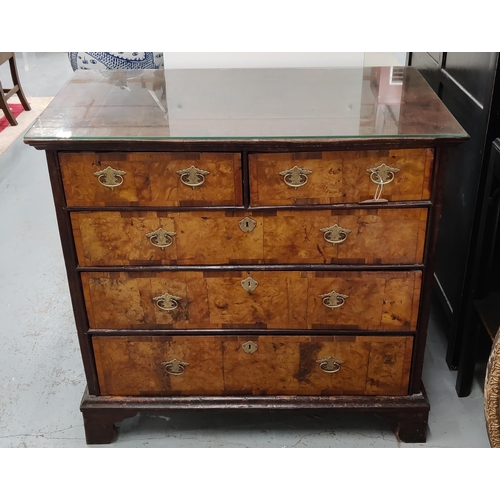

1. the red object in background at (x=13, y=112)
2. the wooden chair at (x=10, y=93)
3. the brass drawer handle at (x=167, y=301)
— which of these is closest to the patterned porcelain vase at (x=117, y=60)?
the brass drawer handle at (x=167, y=301)

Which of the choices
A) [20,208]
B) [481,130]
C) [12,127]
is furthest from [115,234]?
[12,127]

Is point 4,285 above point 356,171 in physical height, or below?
below

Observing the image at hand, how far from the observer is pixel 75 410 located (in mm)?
2504

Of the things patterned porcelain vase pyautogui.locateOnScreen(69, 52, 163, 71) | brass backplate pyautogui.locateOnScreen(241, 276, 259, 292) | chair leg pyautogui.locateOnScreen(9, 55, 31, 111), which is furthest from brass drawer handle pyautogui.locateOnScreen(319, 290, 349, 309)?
chair leg pyautogui.locateOnScreen(9, 55, 31, 111)

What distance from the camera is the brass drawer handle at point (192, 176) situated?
191 cm

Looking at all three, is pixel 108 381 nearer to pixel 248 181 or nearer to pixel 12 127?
pixel 248 181

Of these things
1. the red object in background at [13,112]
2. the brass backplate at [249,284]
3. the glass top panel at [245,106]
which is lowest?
the red object in background at [13,112]

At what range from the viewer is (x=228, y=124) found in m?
1.92

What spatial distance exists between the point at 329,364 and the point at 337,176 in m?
0.67

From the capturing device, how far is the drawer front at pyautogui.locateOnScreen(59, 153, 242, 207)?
1899 millimetres

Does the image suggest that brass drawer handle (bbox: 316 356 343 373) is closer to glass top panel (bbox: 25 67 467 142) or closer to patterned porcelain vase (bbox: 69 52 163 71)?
glass top panel (bbox: 25 67 467 142)

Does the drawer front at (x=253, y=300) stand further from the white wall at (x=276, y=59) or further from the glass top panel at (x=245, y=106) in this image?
the white wall at (x=276, y=59)

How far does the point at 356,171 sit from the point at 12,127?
12.8ft

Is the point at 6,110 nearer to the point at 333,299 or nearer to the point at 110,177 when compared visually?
the point at 110,177
